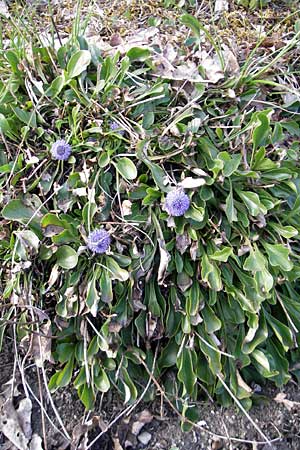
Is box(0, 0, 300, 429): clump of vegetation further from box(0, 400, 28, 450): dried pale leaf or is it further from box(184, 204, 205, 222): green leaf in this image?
box(0, 400, 28, 450): dried pale leaf

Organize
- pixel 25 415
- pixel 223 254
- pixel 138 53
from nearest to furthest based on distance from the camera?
pixel 223 254, pixel 25 415, pixel 138 53

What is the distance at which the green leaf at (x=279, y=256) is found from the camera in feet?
5.31

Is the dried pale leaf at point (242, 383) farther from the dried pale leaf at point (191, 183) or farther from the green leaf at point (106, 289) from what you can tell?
the dried pale leaf at point (191, 183)

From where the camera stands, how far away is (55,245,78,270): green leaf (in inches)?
65.2

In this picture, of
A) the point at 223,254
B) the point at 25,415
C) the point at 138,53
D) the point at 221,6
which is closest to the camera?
the point at 223,254

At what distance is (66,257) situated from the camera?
167 cm

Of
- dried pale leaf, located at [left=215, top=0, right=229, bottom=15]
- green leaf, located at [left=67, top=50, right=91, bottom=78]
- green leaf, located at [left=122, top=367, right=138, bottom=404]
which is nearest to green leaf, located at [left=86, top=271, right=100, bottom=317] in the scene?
green leaf, located at [left=122, top=367, right=138, bottom=404]

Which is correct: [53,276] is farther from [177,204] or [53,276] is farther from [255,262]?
[255,262]

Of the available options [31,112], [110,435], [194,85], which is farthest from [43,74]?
[110,435]

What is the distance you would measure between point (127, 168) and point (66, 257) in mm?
312

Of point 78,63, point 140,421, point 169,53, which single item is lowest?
point 140,421

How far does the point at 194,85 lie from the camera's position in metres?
1.84

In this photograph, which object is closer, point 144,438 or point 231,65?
point 144,438

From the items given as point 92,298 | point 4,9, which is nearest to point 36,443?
point 92,298
